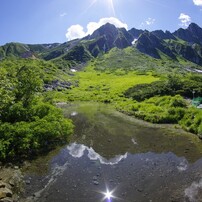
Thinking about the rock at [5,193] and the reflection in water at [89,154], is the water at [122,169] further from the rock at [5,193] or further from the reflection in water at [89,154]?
the rock at [5,193]

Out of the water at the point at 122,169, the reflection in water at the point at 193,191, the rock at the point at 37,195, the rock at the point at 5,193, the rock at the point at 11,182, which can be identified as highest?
the rock at the point at 5,193

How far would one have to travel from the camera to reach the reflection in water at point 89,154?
34688mm

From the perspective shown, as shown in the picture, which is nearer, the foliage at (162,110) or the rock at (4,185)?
the rock at (4,185)

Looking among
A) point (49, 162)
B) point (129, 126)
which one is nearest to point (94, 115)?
point (129, 126)

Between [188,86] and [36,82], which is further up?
[36,82]

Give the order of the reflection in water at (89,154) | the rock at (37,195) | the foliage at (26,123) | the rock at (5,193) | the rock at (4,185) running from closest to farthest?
1. the rock at (5,193)
2. the rock at (37,195)
3. the rock at (4,185)
4. the foliage at (26,123)
5. the reflection in water at (89,154)

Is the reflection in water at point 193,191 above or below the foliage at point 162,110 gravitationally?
below

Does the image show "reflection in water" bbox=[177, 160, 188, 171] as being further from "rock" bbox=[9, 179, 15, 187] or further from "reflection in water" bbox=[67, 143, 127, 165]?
"rock" bbox=[9, 179, 15, 187]

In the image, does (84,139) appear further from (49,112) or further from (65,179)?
(65,179)

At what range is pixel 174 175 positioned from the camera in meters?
30.5

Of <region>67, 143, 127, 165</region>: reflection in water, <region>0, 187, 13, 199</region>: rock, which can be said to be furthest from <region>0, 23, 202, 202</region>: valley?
<region>0, 187, 13, 199</region>: rock

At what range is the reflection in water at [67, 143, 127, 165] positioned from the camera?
114ft

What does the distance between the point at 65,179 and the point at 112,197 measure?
610cm

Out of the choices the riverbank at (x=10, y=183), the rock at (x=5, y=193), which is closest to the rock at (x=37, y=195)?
the riverbank at (x=10, y=183)
